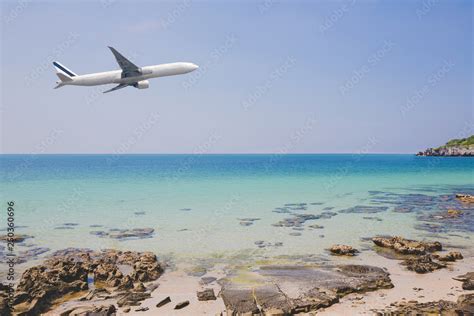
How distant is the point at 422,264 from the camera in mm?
19078

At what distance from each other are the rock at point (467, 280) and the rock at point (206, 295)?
10728 mm

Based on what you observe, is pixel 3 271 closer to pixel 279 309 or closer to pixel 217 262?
pixel 217 262

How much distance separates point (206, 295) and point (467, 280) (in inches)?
458

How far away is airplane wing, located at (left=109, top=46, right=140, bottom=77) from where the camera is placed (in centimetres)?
3017

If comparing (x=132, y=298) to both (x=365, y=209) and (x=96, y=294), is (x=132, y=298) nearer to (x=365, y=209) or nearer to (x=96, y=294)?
(x=96, y=294)

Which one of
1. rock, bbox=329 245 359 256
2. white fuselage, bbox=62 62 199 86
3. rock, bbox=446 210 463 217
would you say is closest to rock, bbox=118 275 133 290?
rock, bbox=329 245 359 256

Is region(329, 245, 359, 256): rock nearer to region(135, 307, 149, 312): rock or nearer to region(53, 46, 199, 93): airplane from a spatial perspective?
region(135, 307, 149, 312): rock

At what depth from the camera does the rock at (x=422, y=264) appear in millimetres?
18500

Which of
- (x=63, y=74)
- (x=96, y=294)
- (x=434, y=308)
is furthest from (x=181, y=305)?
(x=63, y=74)

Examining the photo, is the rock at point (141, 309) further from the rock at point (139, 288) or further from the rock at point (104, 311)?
the rock at point (139, 288)

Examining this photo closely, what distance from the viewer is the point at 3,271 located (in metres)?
19.7

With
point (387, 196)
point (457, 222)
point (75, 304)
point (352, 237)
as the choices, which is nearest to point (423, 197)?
point (387, 196)

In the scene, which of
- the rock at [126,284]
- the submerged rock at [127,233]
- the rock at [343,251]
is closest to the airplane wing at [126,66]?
the submerged rock at [127,233]

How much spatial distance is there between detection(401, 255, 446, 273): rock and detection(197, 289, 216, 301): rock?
1037 cm
